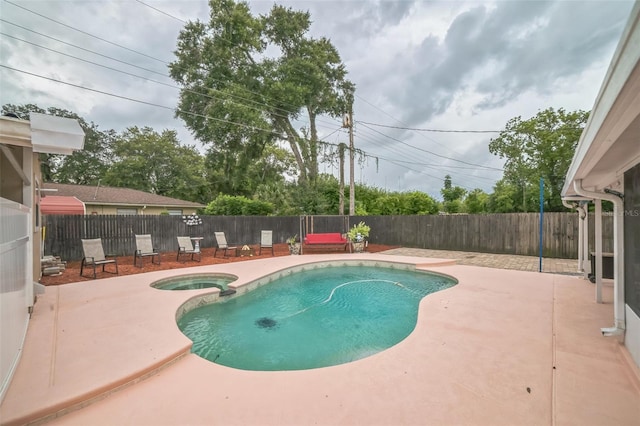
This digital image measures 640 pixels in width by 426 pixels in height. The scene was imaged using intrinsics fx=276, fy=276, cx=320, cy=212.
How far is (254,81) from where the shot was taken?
53.9 ft

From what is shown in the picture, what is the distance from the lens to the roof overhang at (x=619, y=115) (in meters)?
0.91

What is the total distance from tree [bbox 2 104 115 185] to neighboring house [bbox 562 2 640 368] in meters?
27.0

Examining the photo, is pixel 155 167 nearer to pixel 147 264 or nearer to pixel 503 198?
pixel 147 264

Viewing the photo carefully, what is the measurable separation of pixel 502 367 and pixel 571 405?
1.77ft

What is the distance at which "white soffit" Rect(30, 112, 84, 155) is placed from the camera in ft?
10.2

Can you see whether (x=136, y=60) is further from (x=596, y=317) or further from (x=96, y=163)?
(x=96, y=163)

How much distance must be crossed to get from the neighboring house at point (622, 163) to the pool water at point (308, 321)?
244cm

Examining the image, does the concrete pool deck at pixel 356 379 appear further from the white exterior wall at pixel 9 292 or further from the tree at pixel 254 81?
the tree at pixel 254 81

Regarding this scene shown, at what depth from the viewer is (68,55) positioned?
834 centimetres

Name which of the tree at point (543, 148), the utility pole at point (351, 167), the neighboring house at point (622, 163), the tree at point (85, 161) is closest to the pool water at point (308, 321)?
the neighboring house at point (622, 163)

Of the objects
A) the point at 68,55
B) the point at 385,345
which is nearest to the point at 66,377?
the point at 385,345

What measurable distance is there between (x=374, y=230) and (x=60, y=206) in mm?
12480

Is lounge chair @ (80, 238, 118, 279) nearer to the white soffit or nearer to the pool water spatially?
the pool water

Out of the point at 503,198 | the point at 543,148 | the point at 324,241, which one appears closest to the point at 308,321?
the point at 324,241
